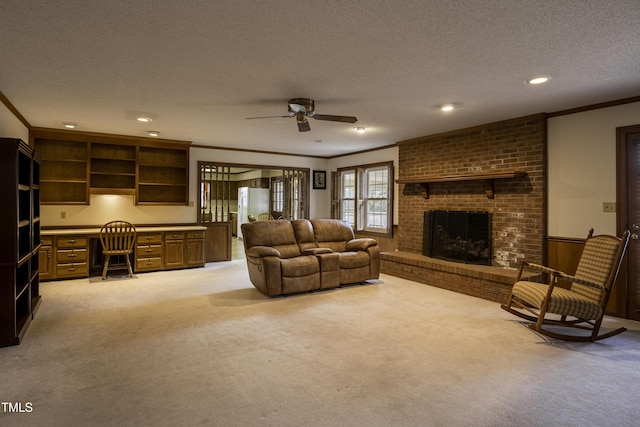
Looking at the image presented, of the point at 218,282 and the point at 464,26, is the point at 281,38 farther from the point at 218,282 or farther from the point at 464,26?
the point at 218,282

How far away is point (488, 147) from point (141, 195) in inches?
234

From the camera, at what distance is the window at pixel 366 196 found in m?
6.93

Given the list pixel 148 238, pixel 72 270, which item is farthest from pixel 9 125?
pixel 148 238

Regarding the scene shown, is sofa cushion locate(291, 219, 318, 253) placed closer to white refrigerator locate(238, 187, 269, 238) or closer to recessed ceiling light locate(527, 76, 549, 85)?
recessed ceiling light locate(527, 76, 549, 85)

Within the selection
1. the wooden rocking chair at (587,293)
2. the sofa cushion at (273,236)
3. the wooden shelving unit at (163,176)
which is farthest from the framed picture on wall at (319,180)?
the wooden rocking chair at (587,293)

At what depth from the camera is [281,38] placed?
2.46m

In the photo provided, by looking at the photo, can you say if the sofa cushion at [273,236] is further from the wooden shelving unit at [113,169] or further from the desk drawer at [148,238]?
the wooden shelving unit at [113,169]

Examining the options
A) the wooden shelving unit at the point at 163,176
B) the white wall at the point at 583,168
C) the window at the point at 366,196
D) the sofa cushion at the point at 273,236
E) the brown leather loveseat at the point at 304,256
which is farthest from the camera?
the window at the point at 366,196

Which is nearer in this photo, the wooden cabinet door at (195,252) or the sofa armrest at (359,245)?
the sofa armrest at (359,245)

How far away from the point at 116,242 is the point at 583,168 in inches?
252

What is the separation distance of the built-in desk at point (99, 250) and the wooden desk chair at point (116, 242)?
0.17 metres

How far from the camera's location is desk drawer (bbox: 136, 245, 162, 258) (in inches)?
230

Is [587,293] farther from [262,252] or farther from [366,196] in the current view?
[366,196]

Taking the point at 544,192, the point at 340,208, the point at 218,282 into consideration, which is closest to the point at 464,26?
the point at 544,192
